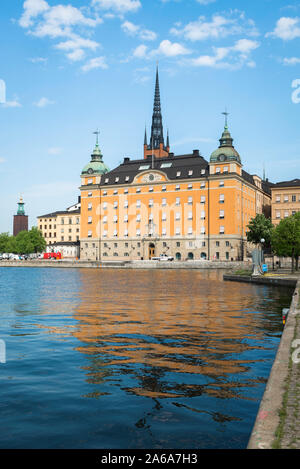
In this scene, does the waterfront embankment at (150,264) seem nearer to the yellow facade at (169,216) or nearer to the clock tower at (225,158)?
the yellow facade at (169,216)

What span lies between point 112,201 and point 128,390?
108634mm

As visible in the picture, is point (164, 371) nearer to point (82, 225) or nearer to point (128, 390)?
point (128, 390)

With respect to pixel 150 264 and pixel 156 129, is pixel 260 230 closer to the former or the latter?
pixel 150 264

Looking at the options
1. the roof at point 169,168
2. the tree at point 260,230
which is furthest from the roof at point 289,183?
the tree at point 260,230

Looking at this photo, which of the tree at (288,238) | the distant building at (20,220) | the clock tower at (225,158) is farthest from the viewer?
the distant building at (20,220)

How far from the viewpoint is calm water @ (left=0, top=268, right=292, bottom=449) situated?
703 centimetres

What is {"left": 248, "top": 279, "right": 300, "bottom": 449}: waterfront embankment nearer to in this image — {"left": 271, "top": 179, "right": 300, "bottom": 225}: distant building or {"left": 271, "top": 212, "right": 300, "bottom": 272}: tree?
{"left": 271, "top": 212, "right": 300, "bottom": 272}: tree

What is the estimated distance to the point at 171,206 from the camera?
108562 mm

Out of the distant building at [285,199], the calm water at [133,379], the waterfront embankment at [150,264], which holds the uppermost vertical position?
the distant building at [285,199]

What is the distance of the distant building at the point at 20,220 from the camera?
184625 mm

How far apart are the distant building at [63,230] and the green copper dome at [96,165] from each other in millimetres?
31199

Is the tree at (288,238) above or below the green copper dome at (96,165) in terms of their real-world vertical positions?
below

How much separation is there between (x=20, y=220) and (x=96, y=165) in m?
A: 73.4

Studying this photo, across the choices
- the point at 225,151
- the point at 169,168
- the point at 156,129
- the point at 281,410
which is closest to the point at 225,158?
the point at 225,151
